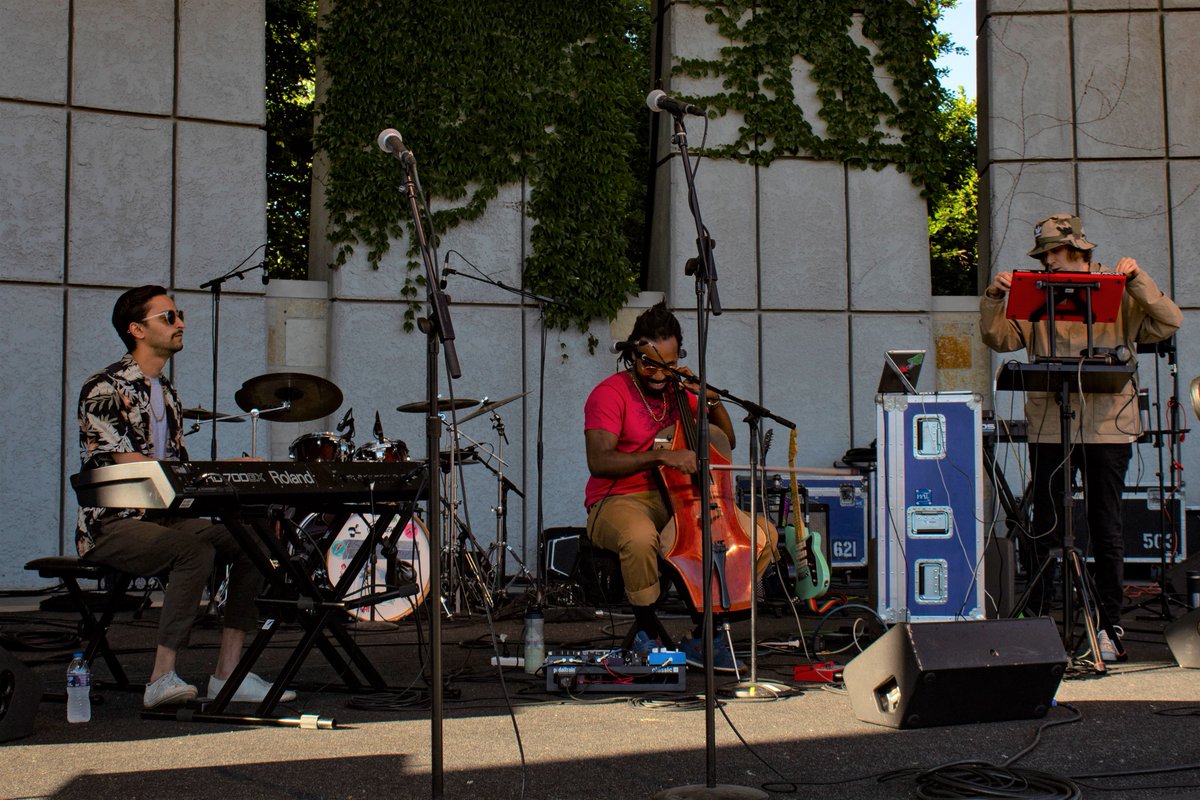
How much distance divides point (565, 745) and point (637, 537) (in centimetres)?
139

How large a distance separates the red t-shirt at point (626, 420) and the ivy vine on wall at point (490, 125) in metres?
4.02

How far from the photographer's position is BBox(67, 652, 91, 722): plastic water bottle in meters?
3.72

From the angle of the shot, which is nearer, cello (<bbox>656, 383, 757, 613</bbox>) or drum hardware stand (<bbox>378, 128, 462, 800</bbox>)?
drum hardware stand (<bbox>378, 128, 462, 800</bbox>)

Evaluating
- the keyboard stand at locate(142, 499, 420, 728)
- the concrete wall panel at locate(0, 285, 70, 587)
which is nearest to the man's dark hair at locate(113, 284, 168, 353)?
the keyboard stand at locate(142, 499, 420, 728)

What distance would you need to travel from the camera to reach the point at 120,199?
8.16 metres

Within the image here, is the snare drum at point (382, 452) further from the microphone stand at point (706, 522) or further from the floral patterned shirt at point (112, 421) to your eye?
the microphone stand at point (706, 522)

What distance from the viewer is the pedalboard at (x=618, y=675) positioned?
4184 millimetres

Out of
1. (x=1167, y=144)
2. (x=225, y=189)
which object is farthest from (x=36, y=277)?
(x=1167, y=144)

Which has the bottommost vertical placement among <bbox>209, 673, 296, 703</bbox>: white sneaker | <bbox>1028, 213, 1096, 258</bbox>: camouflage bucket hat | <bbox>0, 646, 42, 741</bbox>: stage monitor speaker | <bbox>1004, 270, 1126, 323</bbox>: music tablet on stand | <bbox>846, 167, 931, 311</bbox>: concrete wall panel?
<bbox>209, 673, 296, 703</bbox>: white sneaker

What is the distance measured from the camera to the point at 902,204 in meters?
9.45

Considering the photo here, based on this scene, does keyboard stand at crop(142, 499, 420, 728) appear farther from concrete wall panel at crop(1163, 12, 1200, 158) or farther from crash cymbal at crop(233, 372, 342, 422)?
concrete wall panel at crop(1163, 12, 1200, 158)

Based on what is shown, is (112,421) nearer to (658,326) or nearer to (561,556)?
(658,326)

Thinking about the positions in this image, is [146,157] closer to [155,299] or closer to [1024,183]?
[155,299]

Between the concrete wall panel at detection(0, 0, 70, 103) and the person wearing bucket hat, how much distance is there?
631cm
